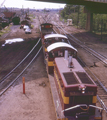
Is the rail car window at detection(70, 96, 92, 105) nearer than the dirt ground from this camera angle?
Yes

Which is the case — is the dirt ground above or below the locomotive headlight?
below

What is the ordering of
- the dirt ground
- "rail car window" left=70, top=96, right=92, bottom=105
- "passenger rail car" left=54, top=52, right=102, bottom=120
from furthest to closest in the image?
the dirt ground
"rail car window" left=70, top=96, right=92, bottom=105
"passenger rail car" left=54, top=52, right=102, bottom=120

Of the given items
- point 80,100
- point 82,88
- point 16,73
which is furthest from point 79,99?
point 16,73

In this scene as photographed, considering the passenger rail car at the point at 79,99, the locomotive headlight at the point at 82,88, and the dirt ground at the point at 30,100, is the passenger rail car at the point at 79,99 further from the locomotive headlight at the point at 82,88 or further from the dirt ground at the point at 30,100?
the dirt ground at the point at 30,100

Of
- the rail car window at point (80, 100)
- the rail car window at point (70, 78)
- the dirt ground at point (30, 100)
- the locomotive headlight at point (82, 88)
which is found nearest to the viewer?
the locomotive headlight at point (82, 88)

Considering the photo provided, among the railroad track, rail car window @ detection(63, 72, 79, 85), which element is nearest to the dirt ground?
the railroad track

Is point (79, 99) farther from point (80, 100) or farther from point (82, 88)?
point (82, 88)

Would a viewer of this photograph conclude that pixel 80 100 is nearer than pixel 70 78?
Yes

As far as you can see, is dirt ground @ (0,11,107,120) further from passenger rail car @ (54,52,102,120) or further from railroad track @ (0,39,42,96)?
passenger rail car @ (54,52,102,120)

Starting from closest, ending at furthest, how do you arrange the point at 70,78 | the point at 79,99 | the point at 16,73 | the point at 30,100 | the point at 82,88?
1. the point at 82,88
2. the point at 79,99
3. the point at 70,78
4. the point at 30,100
5. the point at 16,73

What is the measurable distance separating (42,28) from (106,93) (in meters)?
24.5

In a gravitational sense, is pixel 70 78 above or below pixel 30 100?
above

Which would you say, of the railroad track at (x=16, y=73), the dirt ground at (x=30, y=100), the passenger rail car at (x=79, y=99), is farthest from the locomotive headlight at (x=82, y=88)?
the railroad track at (x=16, y=73)

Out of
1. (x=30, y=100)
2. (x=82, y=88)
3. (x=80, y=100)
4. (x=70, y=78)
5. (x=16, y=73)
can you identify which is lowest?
(x=30, y=100)
